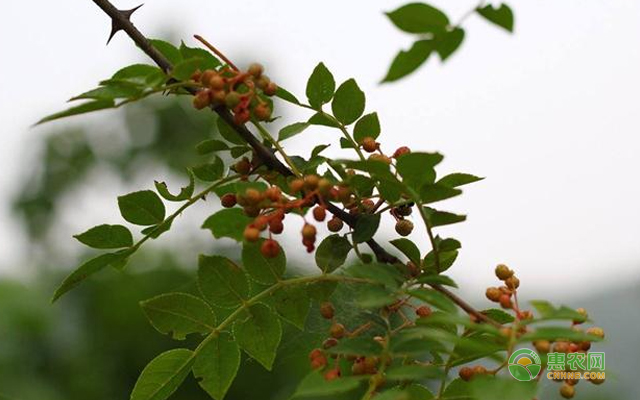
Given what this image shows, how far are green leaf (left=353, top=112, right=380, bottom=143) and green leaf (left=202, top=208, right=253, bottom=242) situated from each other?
0.18 metres

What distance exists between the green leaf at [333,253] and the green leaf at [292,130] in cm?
9

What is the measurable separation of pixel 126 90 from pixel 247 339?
226mm

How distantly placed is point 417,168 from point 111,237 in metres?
0.27

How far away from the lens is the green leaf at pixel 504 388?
0.56m

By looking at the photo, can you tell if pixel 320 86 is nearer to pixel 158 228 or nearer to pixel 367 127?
pixel 367 127

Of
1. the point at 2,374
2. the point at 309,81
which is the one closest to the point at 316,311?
the point at 309,81

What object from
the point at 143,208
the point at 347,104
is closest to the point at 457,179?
the point at 347,104

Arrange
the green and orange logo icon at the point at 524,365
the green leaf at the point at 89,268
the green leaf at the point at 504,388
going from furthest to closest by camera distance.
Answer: the green leaf at the point at 89,268 → the green and orange logo icon at the point at 524,365 → the green leaf at the point at 504,388

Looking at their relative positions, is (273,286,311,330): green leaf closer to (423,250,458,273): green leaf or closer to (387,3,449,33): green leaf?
(423,250,458,273): green leaf

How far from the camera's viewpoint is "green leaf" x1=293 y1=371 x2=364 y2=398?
59 centimetres

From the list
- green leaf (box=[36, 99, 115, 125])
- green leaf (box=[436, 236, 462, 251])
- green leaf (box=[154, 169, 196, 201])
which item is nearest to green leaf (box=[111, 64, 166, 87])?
green leaf (box=[36, 99, 115, 125])

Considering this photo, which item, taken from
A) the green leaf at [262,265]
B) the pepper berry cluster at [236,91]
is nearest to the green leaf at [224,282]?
the green leaf at [262,265]

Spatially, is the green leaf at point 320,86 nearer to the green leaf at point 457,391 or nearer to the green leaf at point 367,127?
the green leaf at point 367,127

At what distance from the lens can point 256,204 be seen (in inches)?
26.6
